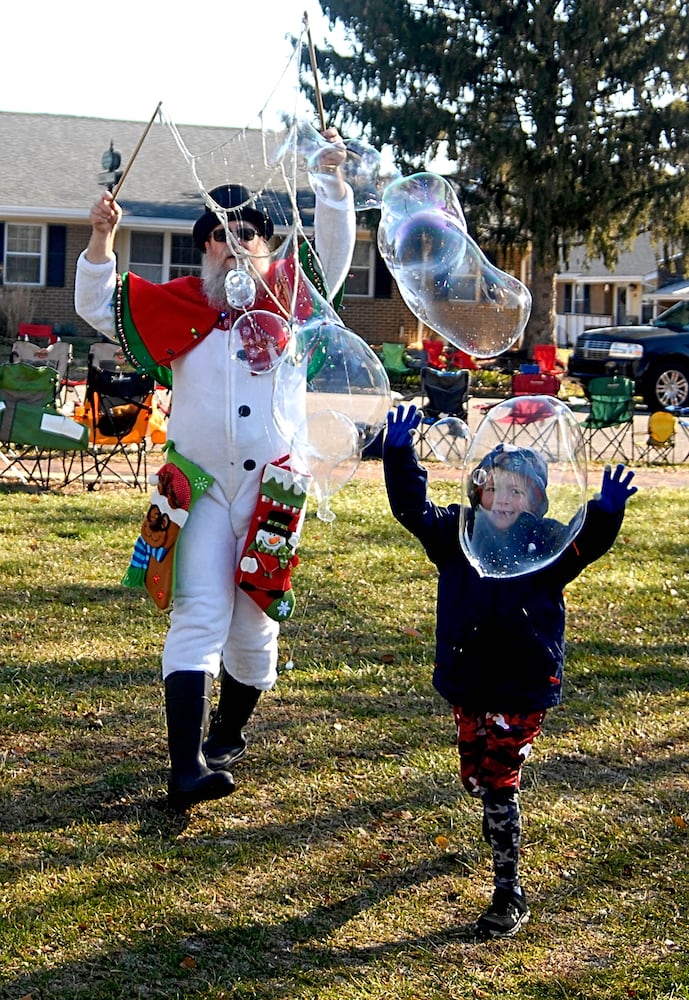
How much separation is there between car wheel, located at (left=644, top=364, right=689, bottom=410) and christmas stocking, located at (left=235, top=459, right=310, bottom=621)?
16.8 m

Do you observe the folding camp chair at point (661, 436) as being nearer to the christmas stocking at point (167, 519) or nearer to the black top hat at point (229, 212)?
the black top hat at point (229, 212)

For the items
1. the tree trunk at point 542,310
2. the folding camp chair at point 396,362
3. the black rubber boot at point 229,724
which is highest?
the tree trunk at point 542,310

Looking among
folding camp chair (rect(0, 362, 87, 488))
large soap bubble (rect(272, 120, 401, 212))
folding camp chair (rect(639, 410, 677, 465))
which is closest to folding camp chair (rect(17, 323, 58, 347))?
folding camp chair (rect(0, 362, 87, 488))

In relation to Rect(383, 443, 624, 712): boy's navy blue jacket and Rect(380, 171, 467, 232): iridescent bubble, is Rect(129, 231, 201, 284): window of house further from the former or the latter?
Rect(383, 443, 624, 712): boy's navy blue jacket

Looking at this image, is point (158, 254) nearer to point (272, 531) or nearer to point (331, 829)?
point (272, 531)

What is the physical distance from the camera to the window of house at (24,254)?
2753cm

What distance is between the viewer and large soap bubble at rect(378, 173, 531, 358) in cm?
476

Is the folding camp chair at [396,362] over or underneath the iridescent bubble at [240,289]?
over

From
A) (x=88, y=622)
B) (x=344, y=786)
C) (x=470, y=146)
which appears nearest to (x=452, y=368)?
(x=470, y=146)

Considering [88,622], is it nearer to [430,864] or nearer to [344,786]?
[344,786]

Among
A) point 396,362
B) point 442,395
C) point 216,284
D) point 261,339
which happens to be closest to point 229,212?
point 216,284

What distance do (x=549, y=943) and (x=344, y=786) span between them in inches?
46.6

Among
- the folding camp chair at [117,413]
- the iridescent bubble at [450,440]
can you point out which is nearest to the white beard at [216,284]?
the iridescent bubble at [450,440]

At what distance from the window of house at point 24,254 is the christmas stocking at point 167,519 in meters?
24.3
